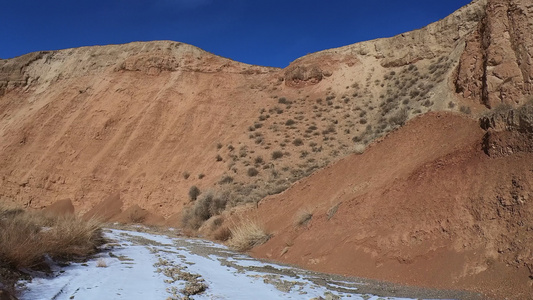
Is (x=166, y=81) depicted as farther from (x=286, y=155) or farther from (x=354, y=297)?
(x=354, y=297)

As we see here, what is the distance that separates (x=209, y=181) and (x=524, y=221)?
1882 centimetres

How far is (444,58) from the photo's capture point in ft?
89.4

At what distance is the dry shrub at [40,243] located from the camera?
543 cm

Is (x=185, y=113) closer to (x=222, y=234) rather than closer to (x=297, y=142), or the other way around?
(x=297, y=142)

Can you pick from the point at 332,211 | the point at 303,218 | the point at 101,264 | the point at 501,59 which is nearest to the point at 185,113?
the point at 303,218

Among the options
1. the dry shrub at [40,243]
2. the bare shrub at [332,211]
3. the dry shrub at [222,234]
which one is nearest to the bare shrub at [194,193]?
the dry shrub at [222,234]

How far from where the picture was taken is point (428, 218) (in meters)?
8.36

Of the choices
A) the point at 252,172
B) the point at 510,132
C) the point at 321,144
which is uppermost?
the point at 321,144

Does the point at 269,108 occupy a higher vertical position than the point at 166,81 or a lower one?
lower

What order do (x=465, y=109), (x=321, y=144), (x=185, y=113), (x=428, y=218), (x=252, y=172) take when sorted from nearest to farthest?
(x=428, y=218) < (x=465, y=109) < (x=252, y=172) < (x=321, y=144) < (x=185, y=113)

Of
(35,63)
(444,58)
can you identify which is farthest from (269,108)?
(35,63)

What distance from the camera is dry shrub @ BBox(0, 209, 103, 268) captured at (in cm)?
543

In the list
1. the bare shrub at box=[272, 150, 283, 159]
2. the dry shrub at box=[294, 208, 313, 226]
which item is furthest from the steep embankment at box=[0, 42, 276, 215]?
the dry shrub at box=[294, 208, 313, 226]

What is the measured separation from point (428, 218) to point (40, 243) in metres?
7.40
